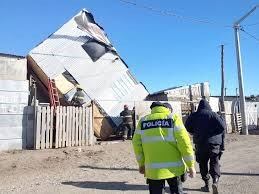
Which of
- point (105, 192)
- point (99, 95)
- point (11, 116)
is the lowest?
point (105, 192)

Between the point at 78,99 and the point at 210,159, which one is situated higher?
the point at 78,99

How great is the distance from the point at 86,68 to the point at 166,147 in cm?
1523

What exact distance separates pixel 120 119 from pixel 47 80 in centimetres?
398

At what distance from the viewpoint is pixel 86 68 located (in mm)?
19766

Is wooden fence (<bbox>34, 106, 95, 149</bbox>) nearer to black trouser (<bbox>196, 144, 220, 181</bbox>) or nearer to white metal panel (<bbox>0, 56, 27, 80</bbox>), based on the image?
white metal panel (<bbox>0, 56, 27, 80</bbox>)

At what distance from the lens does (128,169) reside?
10.8 m

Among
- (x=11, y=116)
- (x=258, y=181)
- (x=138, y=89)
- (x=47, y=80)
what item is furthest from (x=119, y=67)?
(x=258, y=181)

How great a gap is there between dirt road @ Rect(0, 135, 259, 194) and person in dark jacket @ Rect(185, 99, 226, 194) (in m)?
0.47

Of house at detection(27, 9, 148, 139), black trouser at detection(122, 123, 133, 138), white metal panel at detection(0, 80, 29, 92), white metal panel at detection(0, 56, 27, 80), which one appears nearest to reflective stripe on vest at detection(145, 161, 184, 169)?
white metal panel at detection(0, 80, 29, 92)

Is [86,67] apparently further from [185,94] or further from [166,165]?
[166,165]

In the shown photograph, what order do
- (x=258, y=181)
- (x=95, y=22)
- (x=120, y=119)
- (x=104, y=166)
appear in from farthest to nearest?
(x=95, y=22) < (x=120, y=119) < (x=104, y=166) < (x=258, y=181)

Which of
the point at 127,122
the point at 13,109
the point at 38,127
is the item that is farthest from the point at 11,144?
the point at 127,122

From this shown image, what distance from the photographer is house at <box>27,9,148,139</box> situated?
60.5ft

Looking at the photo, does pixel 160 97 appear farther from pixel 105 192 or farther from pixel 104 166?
pixel 105 192
